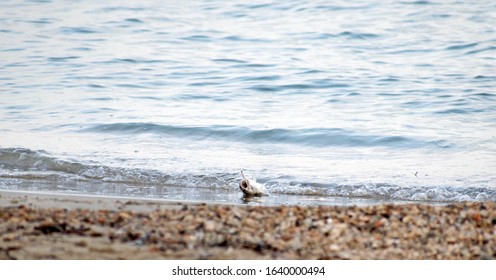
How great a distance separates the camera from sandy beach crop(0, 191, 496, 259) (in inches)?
184

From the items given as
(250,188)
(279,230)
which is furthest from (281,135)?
(279,230)

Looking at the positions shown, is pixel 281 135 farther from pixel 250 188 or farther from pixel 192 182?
pixel 250 188

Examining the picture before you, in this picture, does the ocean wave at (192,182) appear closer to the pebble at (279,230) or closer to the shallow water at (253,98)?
the shallow water at (253,98)

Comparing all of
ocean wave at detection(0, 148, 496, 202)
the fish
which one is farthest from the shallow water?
the fish

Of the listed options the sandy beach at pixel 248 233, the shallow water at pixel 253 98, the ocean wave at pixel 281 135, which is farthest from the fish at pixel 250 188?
the ocean wave at pixel 281 135

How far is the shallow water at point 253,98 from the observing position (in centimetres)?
837

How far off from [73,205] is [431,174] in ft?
12.8

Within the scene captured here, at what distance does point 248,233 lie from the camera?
499cm

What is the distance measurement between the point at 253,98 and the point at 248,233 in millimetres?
8349

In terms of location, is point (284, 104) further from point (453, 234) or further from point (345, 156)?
point (453, 234)

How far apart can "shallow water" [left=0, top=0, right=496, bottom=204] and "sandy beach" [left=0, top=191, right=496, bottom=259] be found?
2.00m

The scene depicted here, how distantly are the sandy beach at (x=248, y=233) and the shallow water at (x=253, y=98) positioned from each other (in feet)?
6.55

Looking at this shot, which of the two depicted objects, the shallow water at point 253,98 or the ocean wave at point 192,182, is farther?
the shallow water at point 253,98
